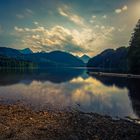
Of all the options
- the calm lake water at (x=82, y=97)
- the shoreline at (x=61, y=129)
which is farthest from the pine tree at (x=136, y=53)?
the shoreline at (x=61, y=129)

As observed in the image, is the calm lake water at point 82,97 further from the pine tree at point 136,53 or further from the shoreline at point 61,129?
the pine tree at point 136,53

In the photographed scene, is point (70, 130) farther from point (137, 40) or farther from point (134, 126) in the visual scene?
point (137, 40)

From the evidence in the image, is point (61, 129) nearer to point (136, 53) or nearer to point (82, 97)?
point (82, 97)

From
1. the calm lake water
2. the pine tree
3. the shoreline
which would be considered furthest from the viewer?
the pine tree

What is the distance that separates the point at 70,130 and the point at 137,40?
95.6 metres

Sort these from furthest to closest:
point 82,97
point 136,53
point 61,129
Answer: point 136,53
point 82,97
point 61,129

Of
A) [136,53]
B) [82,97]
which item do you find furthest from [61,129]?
[136,53]

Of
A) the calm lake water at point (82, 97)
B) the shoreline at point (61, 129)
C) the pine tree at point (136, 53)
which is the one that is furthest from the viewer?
the pine tree at point (136, 53)

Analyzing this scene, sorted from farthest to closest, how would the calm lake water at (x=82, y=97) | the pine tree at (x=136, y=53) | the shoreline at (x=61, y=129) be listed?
the pine tree at (x=136, y=53) < the calm lake water at (x=82, y=97) < the shoreline at (x=61, y=129)

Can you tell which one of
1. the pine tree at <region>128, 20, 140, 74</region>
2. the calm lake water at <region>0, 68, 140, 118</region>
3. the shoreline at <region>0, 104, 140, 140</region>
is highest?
the pine tree at <region>128, 20, 140, 74</region>

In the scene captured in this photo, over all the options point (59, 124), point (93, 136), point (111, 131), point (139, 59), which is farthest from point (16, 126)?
point (139, 59)

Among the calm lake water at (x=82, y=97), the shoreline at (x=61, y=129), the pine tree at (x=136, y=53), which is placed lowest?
the calm lake water at (x=82, y=97)

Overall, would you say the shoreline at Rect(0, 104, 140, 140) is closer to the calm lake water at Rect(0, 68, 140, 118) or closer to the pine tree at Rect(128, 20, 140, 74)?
the calm lake water at Rect(0, 68, 140, 118)

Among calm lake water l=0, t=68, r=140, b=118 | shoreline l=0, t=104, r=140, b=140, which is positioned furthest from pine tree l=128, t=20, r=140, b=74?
shoreline l=0, t=104, r=140, b=140
